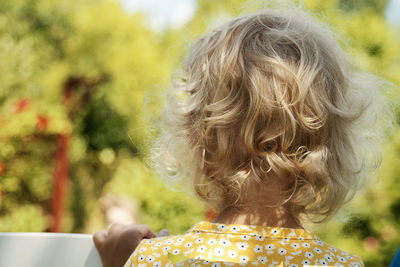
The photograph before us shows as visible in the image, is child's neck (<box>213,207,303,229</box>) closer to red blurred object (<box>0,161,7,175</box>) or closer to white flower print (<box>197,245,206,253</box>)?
white flower print (<box>197,245,206,253</box>)

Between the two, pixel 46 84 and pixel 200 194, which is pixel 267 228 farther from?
pixel 46 84

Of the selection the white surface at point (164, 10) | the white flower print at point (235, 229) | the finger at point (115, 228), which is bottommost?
the finger at point (115, 228)

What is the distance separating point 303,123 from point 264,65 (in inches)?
5.9

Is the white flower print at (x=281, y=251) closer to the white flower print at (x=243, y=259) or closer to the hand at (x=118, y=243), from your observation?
the white flower print at (x=243, y=259)

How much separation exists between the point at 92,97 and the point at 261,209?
2.24 meters

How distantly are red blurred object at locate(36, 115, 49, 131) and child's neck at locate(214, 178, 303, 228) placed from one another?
208 cm

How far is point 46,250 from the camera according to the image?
3.96ft

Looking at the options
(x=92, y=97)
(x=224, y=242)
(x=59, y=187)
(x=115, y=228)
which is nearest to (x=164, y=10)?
(x=92, y=97)

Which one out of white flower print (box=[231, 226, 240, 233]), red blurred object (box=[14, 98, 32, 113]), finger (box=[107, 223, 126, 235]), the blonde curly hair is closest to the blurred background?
red blurred object (box=[14, 98, 32, 113])

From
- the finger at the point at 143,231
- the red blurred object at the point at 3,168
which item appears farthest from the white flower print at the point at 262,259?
the red blurred object at the point at 3,168

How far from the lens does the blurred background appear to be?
271cm

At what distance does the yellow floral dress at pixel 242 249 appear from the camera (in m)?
0.96

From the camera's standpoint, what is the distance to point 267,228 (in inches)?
39.4

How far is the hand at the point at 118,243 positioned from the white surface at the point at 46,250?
4cm
